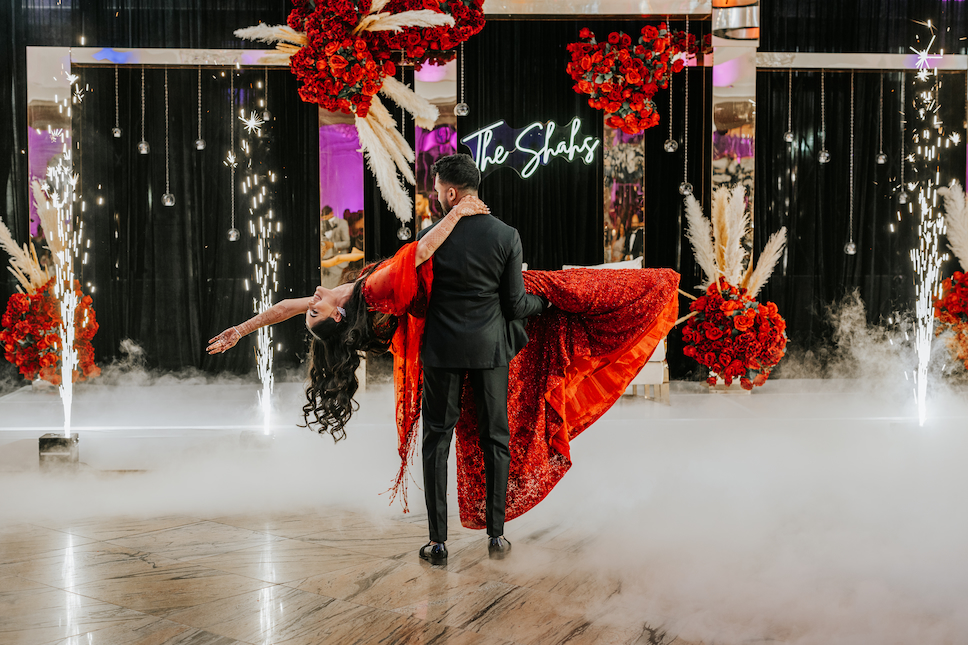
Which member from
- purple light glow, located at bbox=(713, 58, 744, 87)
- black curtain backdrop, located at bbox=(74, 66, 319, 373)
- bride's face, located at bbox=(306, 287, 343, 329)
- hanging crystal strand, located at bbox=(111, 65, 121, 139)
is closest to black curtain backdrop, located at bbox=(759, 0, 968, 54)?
purple light glow, located at bbox=(713, 58, 744, 87)

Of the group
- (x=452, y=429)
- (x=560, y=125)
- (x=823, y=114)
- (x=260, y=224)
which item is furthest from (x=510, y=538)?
(x=823, y=114)

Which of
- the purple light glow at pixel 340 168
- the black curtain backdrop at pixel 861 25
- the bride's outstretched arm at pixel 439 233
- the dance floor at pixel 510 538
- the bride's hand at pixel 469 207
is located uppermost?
the black curtain backdrop at pixel 861 25

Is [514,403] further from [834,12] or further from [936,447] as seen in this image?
[834,12]

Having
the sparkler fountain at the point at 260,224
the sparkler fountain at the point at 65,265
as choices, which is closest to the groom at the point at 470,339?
the sparkler fountain at the point at 65,265

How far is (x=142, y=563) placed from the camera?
296cm

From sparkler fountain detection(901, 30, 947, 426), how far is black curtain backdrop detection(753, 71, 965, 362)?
52 millimetres

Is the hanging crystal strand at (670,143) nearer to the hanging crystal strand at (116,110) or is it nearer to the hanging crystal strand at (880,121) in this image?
the hanging crystal strand at (880,121)

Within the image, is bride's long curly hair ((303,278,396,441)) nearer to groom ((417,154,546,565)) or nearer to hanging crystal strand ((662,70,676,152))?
groom ((417,154,546,565))

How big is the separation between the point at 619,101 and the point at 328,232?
242 cm

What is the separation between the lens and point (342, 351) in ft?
10.1

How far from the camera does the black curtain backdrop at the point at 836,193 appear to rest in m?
6.42

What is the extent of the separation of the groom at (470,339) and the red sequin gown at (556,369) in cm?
20

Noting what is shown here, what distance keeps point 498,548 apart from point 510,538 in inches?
9.3

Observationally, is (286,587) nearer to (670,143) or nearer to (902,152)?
(670,143)
